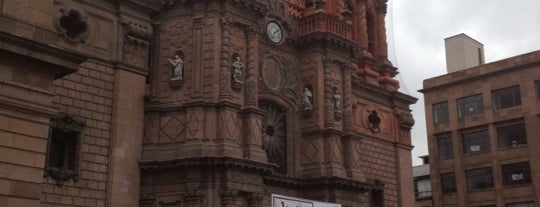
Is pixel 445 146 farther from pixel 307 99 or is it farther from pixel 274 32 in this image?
pixel 274 32

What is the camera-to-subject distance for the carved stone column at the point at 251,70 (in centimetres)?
3105

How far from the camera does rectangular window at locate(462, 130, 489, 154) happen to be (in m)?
58.5

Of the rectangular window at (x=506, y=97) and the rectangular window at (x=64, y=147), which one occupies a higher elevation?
the rectangular window at (x=506, y=97)

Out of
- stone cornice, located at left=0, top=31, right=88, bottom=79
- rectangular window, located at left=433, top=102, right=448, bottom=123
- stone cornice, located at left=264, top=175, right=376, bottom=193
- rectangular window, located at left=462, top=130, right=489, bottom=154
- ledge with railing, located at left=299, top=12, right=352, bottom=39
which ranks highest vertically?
rectangular window, located at left=433, top=102, right=448, bottom=123

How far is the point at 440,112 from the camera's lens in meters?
62.0

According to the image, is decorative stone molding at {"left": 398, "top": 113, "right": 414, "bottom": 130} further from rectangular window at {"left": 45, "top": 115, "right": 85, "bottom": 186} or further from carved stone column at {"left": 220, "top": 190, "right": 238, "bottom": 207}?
rectangular window at {"left": 45, "top": 115, "right": 85, "bottom": 186}

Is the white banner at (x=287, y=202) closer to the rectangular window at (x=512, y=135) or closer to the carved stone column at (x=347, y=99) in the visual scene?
the carved stone column at (x=347, y=99)

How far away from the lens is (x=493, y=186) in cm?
5703

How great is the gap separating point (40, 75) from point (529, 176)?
45.4 metres

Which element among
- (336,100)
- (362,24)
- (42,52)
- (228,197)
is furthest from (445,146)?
(42,52)

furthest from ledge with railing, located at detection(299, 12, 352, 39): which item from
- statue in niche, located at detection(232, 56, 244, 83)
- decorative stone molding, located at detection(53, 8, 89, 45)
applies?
decorative stone molding, located at detection(53, 8, 89, 45)

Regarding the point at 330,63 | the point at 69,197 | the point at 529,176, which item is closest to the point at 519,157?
the point at 529,176

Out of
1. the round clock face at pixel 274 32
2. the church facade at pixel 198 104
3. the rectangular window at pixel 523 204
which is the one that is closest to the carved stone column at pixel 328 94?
the church facade at pixel 198 104

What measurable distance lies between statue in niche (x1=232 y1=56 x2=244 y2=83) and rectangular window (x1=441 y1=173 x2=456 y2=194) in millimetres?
33984
